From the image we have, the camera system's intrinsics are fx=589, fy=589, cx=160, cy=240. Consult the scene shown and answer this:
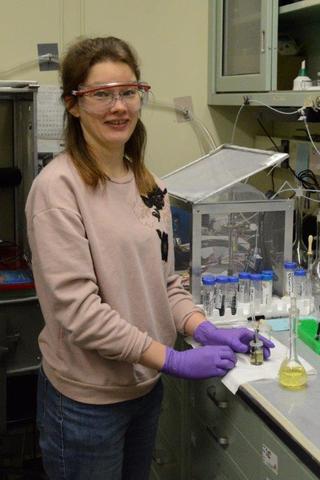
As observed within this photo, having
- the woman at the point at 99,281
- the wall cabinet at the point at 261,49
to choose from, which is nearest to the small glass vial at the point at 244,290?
the woman at the point at 99,281

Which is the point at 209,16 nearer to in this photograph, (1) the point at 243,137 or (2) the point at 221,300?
(1) the point at 243,137

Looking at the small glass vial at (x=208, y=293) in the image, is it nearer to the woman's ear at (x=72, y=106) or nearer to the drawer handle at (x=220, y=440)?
the drawer handle at (x=220, y=440)

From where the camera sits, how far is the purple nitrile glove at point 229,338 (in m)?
1.50

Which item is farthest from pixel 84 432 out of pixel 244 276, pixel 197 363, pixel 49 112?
pixel 49 112

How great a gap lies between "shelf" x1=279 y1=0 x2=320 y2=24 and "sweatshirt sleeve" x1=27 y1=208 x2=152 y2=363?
118 centimetres

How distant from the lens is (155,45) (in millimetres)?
2586

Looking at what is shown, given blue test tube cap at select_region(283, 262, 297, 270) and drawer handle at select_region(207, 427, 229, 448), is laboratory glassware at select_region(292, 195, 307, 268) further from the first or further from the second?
drawer handle at select_region(207, 427, 229, 448)

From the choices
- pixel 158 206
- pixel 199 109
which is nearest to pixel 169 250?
pixel 158 206

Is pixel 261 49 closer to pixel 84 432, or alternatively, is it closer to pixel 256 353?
pixel 256 353

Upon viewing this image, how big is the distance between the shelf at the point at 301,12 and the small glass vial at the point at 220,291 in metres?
0.94

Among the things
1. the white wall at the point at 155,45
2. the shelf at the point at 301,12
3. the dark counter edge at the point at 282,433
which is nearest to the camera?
the dark counter edge at the point at 282,433

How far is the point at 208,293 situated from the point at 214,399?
344 mm

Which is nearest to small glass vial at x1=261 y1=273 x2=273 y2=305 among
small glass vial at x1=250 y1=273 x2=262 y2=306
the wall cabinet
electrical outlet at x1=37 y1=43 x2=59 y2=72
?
A: small glass vial at x1=250 y1=273 x2=262 y2=306

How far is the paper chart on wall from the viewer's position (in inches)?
95.5
